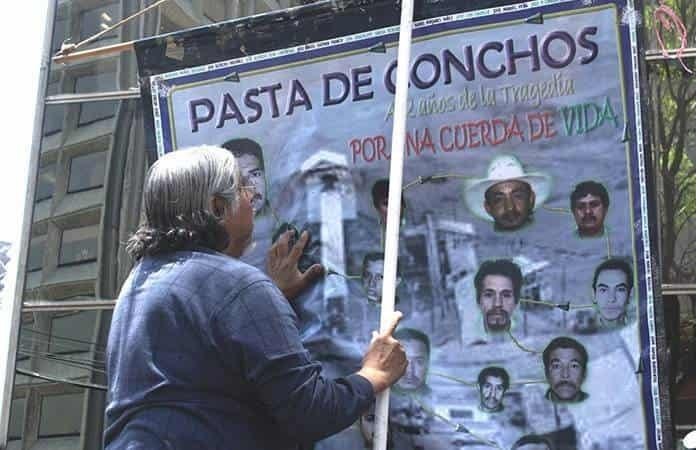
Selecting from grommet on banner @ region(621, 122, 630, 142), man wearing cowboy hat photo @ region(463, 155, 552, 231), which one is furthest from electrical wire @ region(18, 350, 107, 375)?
grommet on banner @ region(621, 122, 630, 142)

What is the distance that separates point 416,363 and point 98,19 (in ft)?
6.97

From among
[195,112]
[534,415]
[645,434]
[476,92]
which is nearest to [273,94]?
[195,112]

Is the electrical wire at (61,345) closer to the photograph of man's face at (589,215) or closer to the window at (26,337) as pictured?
the window at (26,337)

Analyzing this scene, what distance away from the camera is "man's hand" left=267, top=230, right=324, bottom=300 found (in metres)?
2.62

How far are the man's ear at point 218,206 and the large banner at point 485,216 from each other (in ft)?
2.31

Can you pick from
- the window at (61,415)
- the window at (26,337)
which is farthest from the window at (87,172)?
the window at (61,415)

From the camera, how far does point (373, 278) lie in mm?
2562

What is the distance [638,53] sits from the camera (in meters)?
2.32

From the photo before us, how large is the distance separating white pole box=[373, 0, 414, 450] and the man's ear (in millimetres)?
436

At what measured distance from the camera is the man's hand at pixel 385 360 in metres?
2.05

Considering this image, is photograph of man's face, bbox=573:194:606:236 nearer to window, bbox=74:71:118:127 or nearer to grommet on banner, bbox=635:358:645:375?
grommet on banner, bbox=635:358:645:375

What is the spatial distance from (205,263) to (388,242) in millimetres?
505

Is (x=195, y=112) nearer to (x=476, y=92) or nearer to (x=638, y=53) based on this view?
(x=476, y=92)

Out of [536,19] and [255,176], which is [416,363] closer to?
[255,176]
